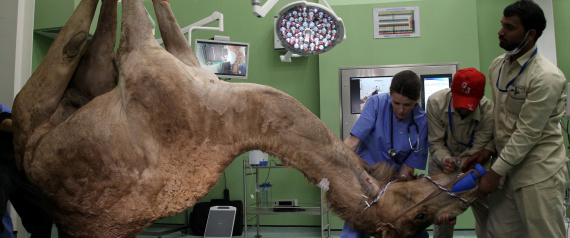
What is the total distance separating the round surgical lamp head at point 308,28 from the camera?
2.94 meters

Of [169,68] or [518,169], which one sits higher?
[169,68]

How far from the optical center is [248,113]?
1446mm

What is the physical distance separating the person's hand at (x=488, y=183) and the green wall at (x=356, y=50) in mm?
3469

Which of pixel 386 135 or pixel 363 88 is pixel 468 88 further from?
pixel 363 88

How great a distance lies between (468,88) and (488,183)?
0.51 metres

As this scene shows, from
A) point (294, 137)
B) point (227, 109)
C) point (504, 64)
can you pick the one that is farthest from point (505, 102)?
point (227, 109)

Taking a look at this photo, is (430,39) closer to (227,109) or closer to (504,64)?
(504,64)

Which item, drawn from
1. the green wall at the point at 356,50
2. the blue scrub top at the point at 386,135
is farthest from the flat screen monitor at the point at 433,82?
the blue scrub top at the point at 386,135

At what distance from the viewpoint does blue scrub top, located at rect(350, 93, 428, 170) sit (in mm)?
2455

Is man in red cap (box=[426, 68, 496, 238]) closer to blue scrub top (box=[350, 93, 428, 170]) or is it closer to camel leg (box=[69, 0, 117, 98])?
blue scrub top (box=[350, 93, 428, 170])

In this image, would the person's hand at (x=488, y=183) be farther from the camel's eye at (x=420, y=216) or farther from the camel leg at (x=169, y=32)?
the camel leg at (x=169, y=32)

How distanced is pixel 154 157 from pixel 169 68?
0.98 feet

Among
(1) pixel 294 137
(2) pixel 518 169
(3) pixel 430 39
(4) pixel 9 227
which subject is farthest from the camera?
(3) pixel 430 39

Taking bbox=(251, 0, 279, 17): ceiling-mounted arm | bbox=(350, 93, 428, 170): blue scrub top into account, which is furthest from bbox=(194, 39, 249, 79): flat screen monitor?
bbox=(350, 93, 428, 170): blue scrub top
